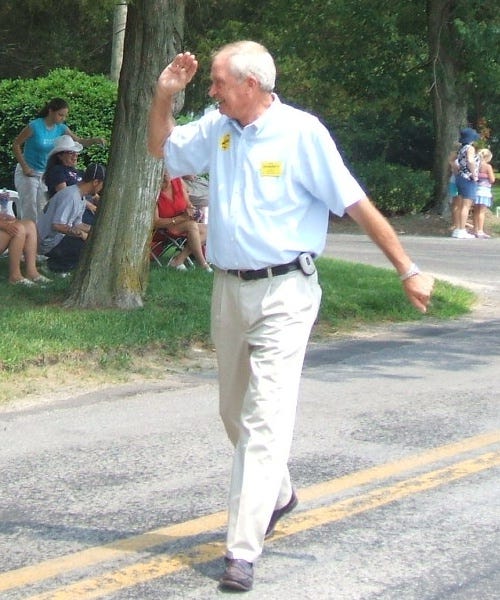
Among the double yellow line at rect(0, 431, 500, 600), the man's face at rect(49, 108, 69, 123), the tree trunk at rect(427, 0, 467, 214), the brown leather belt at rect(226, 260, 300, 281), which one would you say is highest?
the tree trunk at rect(427, 0, 467, 214)

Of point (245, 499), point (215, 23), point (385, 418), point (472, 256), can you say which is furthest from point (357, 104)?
point (245, 499)

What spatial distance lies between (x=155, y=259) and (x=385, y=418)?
6312 millimetres

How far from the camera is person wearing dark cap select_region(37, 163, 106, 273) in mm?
12664

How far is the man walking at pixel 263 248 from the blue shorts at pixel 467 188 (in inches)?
663

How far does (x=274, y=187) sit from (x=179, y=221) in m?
8.68

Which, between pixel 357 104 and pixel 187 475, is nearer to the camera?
pixel 187 475

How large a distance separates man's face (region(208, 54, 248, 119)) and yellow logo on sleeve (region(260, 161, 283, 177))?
22 centimetres

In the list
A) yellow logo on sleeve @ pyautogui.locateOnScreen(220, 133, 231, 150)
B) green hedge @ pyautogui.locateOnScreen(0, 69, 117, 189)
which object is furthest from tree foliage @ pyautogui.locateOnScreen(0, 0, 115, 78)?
yellow logo on sleeve @ pyautogui.locateOnScreen(220, 133, 231, 150)

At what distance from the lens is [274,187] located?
15.4ft

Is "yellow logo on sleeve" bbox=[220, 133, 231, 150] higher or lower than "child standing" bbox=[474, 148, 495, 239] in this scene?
higher

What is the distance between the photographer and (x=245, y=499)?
4574 millimetres

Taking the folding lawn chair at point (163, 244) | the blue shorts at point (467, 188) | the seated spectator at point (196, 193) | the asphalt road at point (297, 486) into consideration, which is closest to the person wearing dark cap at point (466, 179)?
the blue shorts at point (467, 188)

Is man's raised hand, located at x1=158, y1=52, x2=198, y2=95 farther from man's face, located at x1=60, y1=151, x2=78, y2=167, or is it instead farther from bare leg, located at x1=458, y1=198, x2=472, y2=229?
bare leg, located at x1=458, y1=198, x2=472, y2=229

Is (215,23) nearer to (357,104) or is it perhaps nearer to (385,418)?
(357,104)
